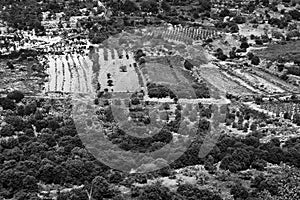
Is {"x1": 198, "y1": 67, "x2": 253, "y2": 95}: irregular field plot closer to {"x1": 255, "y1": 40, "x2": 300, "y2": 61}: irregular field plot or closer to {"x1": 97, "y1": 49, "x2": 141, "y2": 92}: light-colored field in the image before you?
{"x1": 97, "y1": 49, "x2": 141, "y2": 92}: light-colored field

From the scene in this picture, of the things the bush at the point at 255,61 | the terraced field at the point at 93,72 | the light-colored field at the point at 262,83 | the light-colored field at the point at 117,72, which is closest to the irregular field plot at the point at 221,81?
the light-colored field at the point at 262,83

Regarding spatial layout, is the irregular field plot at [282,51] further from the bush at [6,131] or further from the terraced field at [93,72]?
the bush at [6,131]

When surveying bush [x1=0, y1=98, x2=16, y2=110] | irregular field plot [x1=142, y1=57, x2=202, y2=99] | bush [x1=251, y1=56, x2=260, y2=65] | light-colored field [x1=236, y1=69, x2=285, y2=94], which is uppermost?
bush [x1=251, y1=56, x2=260, y2=65]

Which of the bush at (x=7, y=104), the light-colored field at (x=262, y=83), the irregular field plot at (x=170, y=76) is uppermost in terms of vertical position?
the irregular field plot at (x=170, y=76)

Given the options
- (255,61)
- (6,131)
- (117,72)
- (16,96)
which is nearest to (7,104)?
(16,96)

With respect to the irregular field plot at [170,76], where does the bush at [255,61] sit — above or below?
above

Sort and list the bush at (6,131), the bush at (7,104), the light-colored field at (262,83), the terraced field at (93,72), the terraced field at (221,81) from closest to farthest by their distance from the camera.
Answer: the bush at (6,131), the bush at (7,104), the terraced field at (93,72), the terraced field at (221,81), the light-colored field at (262,83)

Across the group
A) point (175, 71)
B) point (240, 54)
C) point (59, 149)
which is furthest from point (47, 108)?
point (240, 54)

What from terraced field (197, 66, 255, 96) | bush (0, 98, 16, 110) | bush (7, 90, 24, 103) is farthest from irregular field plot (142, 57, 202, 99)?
bush (0, 98, 16, 110)

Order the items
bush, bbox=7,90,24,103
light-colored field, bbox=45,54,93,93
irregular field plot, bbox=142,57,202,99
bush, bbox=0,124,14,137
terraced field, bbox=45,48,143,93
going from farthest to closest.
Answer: terraced field, bbox=45,48,143,93 < light-colored field, bbox=45,54,93,93 < irregular field plot, bbox=142,57,202,99 < bush, bbox=7,90,24,103 < bush, bbox=0,124,14,137

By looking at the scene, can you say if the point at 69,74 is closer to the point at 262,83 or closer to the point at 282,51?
the point at 262,83

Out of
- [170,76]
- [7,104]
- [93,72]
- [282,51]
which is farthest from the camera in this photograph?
[282,51]

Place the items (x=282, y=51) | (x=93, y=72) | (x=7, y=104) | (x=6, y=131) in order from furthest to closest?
(x=282, y=51) < (x=93, y=72) < (x=7, y=104) < (x=6, y=131)
